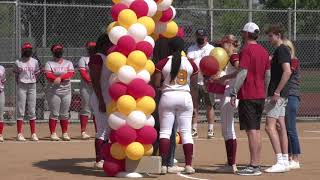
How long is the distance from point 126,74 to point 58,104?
17.7 feet

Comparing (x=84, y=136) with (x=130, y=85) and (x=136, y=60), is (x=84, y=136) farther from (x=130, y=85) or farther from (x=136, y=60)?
(x=136, y=60)

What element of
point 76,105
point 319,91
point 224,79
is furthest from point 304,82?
point 224,79

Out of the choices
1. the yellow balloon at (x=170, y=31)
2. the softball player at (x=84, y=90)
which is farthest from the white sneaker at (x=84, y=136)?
the yellow balloon at (x=170, y=31)

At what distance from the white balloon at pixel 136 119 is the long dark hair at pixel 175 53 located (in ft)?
2.27

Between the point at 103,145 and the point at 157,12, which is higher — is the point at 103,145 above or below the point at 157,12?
below

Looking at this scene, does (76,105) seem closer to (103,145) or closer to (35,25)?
(35,25)

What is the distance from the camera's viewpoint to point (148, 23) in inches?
398

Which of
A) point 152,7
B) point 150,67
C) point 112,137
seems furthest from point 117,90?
point 152,7

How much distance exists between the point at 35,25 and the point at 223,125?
47.2 feet

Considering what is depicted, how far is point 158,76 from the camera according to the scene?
401 inches

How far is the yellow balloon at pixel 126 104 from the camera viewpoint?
387 inches

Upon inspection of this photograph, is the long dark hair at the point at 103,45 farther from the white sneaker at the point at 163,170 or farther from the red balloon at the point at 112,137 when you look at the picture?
the white sneaker at the point at 163,170

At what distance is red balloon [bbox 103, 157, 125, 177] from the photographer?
32.9ft

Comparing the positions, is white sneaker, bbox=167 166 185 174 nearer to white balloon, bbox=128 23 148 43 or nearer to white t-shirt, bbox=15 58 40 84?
white balloon, bbox=128 23 148 43
